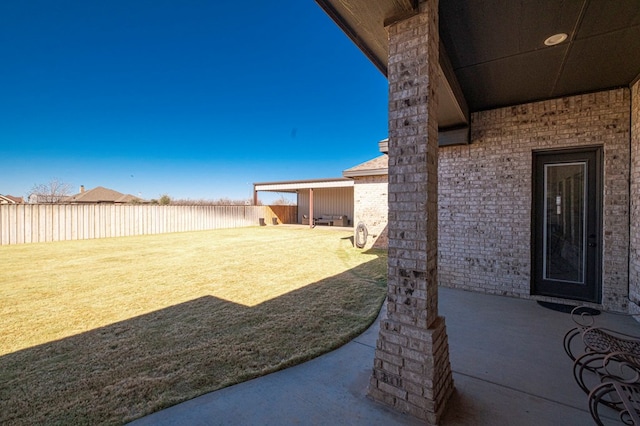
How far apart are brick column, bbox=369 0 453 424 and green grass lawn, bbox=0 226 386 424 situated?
3.55 feet

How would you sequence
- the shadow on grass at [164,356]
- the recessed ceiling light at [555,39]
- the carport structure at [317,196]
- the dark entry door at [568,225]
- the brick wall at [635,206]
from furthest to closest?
1. the carport structure at [317,196]
2. the dark entry door at [568,225]
3. the brick wall at [635,206]
4. the recessed ceiling light at [555,39]
5. the shadow on grass at [164,356]

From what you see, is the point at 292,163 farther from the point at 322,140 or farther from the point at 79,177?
the point at 79,177

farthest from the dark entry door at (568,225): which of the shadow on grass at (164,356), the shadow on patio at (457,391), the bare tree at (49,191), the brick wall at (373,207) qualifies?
the bare tree at (49,191)

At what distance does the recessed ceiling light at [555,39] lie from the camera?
2.44 m

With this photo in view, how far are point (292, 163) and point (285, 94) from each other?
11.8 metres

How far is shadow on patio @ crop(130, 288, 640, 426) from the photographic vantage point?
5.71 ft

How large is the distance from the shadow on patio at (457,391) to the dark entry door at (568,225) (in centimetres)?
98

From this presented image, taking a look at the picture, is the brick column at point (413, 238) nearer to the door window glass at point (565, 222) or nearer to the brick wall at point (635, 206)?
the brick wall at point (635, 206)

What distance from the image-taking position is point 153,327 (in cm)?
329

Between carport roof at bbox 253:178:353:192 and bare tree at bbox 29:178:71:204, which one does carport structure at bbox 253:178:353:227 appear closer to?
carport roof at bbox 253:178:353:192

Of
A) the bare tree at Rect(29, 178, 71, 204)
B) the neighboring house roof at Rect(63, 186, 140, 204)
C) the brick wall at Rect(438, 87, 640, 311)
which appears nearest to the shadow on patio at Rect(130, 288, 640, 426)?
the brick wall at Rect(438, 87, 640, 311)

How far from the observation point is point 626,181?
11.5 feet

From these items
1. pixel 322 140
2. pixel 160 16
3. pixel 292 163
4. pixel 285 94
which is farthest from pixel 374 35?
pixel 292 163

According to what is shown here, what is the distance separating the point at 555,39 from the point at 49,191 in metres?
32.6
